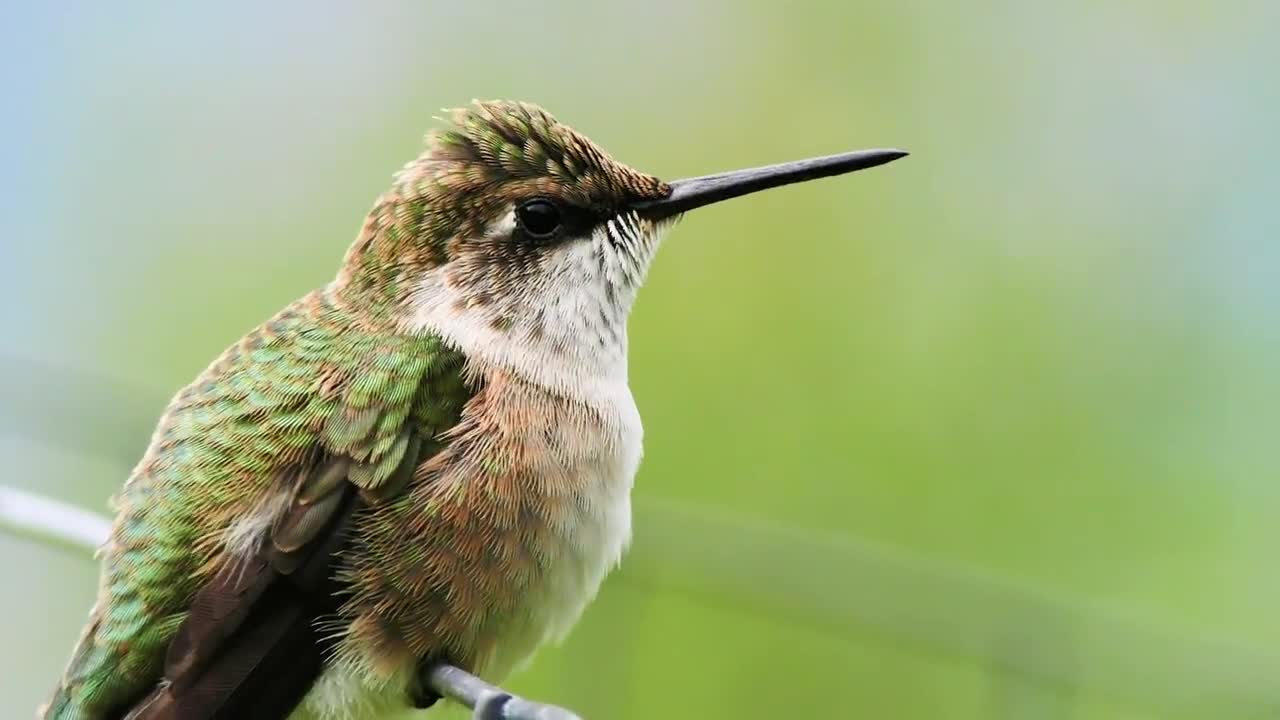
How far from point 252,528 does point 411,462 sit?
0.19 metres

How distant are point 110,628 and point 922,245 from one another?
2.56 m

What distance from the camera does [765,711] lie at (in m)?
2.55

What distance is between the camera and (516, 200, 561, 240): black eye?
158 centimetres

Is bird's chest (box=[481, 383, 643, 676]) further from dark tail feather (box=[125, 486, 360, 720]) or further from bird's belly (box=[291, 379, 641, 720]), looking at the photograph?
dark tail feather (box=[125, 486, 360, 720])

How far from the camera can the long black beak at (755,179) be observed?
4.71 feet

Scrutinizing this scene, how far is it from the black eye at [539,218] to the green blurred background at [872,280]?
1.13 metres

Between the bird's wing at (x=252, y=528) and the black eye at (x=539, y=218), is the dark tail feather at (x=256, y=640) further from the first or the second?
the black eye at (x=539, y=218)

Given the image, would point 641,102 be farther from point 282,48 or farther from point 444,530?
point 444,530

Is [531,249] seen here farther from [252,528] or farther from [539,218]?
[252,528]

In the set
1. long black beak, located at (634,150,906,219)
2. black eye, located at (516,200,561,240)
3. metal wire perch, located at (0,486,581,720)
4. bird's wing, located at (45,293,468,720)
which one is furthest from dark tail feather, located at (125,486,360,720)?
long black beak, located at (634,150,906,219)

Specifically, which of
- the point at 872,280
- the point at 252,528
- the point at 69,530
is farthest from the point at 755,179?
the point at 872,280

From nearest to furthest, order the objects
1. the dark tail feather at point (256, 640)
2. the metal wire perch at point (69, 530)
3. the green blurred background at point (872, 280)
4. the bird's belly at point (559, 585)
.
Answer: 1. the metal wire perch at point (69, 530)
2. the dark tail feather at point (256, 640)
3. the bird's belly at point (559, 585)
4. the green blurred background at point (872, 280)

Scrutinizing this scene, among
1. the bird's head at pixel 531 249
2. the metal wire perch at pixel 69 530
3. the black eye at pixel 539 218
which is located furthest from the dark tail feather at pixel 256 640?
the black eye at pixel 539 218

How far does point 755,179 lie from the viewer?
1.46 meters
